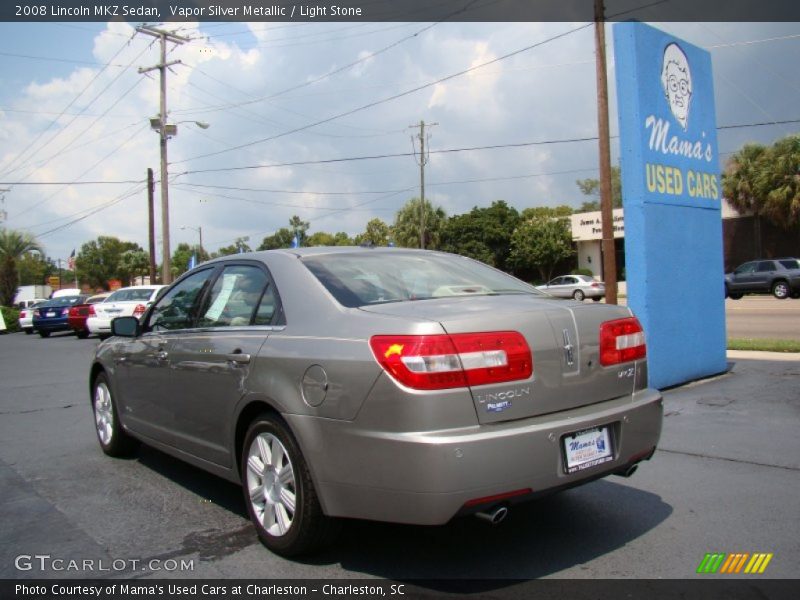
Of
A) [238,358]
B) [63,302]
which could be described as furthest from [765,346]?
[63,302]

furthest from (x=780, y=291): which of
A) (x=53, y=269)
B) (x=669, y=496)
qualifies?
(x=53, y=269)

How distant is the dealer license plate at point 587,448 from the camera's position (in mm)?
3346

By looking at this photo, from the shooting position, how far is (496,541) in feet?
12.7

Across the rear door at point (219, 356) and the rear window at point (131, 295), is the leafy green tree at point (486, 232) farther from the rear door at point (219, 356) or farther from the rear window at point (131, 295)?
the rear door at point (219, 356)

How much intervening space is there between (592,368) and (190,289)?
290 cm

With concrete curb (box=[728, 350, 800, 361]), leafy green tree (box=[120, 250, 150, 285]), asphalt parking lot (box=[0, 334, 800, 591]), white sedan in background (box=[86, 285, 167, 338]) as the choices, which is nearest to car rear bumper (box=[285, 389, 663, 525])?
asphalt parking lot (box=[0, 334, 800, 591])

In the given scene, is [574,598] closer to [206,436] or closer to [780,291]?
[206,436]

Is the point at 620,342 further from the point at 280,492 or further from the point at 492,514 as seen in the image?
the point at 280,492

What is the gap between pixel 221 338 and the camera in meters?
4.20

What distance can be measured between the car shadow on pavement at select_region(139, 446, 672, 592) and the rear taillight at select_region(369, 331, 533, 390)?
0.73 m

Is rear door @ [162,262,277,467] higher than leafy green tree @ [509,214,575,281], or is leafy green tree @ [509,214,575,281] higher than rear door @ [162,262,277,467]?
leafy green tree @ [509,214,575,281]

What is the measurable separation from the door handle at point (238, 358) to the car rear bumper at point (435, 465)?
53 centimetres

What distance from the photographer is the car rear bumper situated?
3018mm

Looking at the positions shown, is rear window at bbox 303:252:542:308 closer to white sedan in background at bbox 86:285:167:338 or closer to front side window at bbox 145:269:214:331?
front side window at bbox 145:269:214:331
